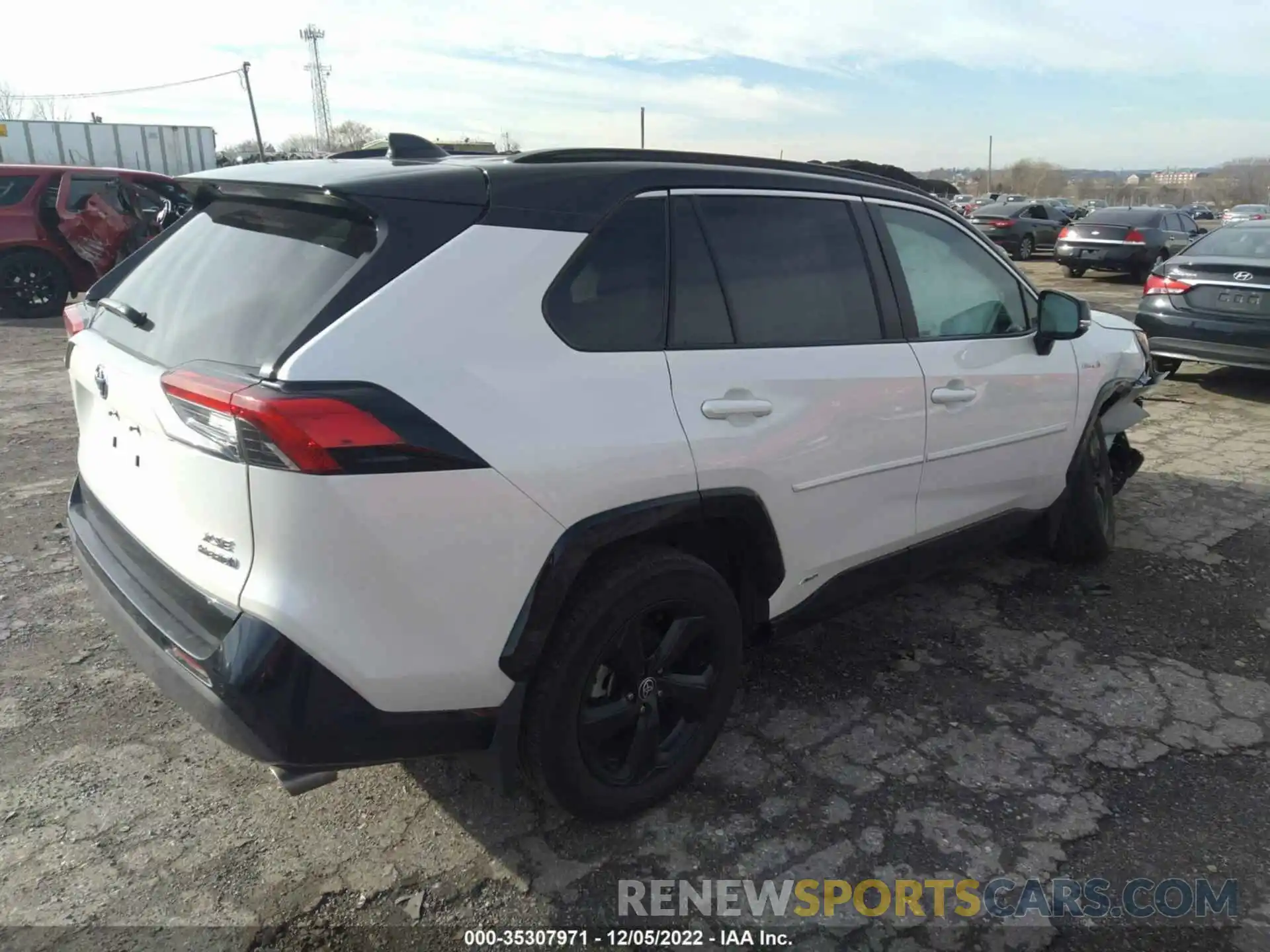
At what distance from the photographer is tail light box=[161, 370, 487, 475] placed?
1.82 meters

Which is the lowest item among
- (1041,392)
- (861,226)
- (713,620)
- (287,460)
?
(713,620)

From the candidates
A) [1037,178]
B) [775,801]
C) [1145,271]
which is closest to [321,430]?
[775,801]

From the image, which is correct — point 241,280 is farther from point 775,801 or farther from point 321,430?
point 775,801

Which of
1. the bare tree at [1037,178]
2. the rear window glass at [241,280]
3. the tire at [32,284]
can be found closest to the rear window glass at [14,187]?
the tire at [32,284]

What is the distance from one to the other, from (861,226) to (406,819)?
2.41m

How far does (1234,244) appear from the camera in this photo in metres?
8.11

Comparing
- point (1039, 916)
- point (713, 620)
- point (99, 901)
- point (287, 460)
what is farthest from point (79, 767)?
point (1039, 916)

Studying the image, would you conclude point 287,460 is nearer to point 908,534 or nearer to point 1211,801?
point 908,534

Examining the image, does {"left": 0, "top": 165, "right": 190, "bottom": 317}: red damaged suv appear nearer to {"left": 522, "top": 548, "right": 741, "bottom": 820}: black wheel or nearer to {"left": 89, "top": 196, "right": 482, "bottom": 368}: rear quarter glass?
{"left": 89, "top": 196, "right": 482, "bottom": 368}: rear quarter glass

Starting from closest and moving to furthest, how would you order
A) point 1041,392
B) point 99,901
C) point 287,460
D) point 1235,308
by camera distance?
point 287,460 < point 99,901 < point 1041,392 < point 1235,308

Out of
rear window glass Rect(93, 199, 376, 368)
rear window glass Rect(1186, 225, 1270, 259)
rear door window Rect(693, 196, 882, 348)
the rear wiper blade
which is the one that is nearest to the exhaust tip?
rear window glass Rect(93, 199, 376, 368)

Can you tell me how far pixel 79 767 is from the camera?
274cm

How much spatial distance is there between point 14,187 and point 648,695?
1202cm

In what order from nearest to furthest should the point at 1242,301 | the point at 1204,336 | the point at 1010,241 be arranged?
the point at 1242,301 → the point at 1204,336 → the point at 1010,241
